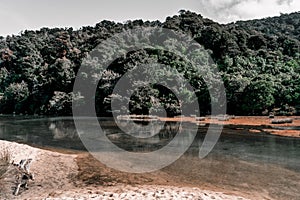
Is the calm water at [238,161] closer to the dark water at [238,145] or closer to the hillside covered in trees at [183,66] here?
the dark water at [238,145]

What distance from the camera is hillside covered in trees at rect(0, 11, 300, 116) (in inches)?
1730

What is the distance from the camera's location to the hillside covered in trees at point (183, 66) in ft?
144

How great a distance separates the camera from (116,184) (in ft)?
40.5

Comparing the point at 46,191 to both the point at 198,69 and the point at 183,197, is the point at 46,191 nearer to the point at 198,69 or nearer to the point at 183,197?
the point at 183,197

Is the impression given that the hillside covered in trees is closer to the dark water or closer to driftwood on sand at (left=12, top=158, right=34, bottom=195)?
the dark water

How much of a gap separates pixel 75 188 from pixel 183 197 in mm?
4174

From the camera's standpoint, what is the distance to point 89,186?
39.7 feet

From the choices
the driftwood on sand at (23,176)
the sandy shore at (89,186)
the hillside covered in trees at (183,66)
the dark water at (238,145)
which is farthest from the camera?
the hillside covered in trees at (183,66)

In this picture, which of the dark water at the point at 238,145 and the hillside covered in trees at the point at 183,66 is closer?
the dark water at the point at 238,145

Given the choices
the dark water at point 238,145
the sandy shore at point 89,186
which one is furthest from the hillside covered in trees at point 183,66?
the sandy shore at point 89,186

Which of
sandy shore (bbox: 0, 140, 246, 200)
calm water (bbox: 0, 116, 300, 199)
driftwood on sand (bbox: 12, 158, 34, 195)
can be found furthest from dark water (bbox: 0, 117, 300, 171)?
driftwood on sand (bbox: 12, 158, 34, 195)

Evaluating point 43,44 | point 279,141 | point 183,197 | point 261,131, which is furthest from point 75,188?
point 43,44

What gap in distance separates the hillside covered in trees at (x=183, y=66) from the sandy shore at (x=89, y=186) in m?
32.6

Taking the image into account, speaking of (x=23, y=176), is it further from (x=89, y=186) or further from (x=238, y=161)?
(x=238, y=161)
